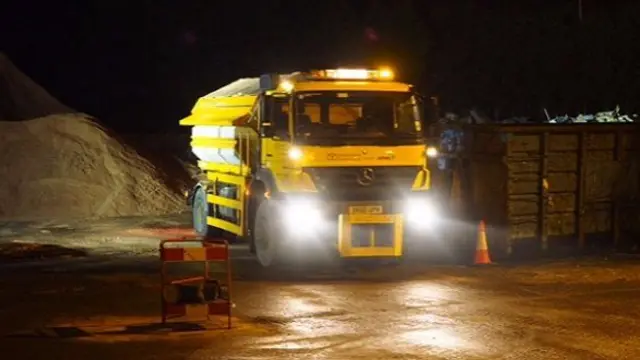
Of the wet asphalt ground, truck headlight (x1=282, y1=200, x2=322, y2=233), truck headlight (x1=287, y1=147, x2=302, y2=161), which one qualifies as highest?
truck headlight (x1=287, y1=147, x2=302, y2=161)

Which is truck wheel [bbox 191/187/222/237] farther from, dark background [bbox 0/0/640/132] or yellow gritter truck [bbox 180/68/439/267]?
dark background [bbox 0/0/640/132]

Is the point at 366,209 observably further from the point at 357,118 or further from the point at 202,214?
the point at 202,214

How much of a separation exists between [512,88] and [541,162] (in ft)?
81.4

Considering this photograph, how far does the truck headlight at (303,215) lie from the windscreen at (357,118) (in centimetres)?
101

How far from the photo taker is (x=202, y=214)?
66.3 feet

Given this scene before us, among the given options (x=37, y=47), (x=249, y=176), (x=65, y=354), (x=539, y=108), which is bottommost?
(x=65, y=354)

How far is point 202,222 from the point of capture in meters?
20.3

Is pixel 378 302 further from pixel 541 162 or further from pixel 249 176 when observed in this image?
pixel 541 162

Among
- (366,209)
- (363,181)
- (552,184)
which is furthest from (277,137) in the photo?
(552,184)

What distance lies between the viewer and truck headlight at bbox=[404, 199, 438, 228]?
52.1 feet

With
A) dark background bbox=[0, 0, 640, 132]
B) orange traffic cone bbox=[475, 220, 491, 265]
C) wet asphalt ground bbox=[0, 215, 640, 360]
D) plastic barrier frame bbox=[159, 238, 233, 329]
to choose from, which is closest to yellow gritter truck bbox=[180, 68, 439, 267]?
wet asphalt ground bbox=[0, 215, 640, 360]

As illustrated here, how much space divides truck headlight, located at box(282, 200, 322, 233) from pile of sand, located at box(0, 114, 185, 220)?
10.7 meters

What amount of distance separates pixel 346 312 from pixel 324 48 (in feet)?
141

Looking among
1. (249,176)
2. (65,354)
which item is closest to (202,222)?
(249,176)
